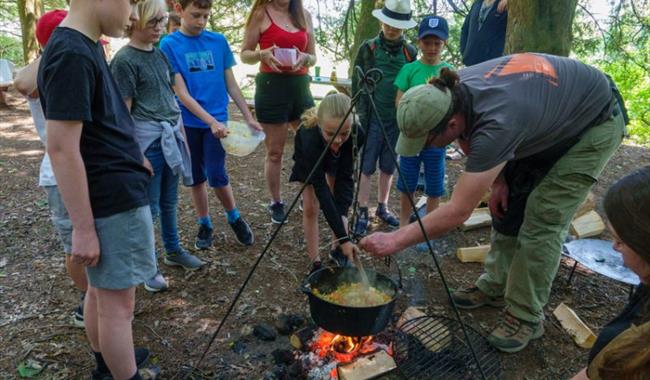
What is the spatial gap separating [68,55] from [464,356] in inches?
97.4

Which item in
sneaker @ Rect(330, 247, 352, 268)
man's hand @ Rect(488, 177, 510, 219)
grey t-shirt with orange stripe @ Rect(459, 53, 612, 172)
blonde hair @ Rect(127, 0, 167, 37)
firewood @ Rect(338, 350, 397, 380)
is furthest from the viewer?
sneaker @ Rect(330, 247, 352, 268)

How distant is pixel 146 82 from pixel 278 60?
1233 mm

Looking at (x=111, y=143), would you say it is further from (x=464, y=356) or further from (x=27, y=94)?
(x=464, y=356)

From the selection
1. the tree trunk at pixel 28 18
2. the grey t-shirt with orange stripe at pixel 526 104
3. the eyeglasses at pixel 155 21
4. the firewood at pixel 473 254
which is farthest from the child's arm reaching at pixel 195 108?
the tree trunk at pixel 28 18

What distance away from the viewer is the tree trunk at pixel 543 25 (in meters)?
3.44

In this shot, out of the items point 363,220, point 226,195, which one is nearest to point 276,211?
point 226,195

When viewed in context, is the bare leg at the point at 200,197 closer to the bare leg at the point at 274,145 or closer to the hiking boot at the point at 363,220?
the bare leg at the point at 274,145

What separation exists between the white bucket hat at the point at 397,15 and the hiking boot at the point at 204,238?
95.2 inches

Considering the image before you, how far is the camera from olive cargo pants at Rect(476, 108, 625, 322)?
2391mm

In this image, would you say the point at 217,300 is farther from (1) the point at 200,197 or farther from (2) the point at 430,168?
(2) the point at 430,168

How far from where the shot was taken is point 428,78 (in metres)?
3.56

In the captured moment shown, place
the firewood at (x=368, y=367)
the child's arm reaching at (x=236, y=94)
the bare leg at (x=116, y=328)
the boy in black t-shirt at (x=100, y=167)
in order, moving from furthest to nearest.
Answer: the child's arm reaching at (x=236, y=94), the firewood at (x=368, y=367), the bare leg at (x=116, y=328), the boy in black t-shirt at (x=100, y=167)

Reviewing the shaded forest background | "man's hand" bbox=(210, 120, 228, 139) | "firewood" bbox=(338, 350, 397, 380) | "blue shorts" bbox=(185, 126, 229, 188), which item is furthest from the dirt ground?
the shaded forest background

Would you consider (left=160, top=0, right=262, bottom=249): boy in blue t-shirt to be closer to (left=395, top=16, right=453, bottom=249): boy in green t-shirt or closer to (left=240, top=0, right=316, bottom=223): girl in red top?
(left=240, top=0, right=316, bottom=223): girl in red top
